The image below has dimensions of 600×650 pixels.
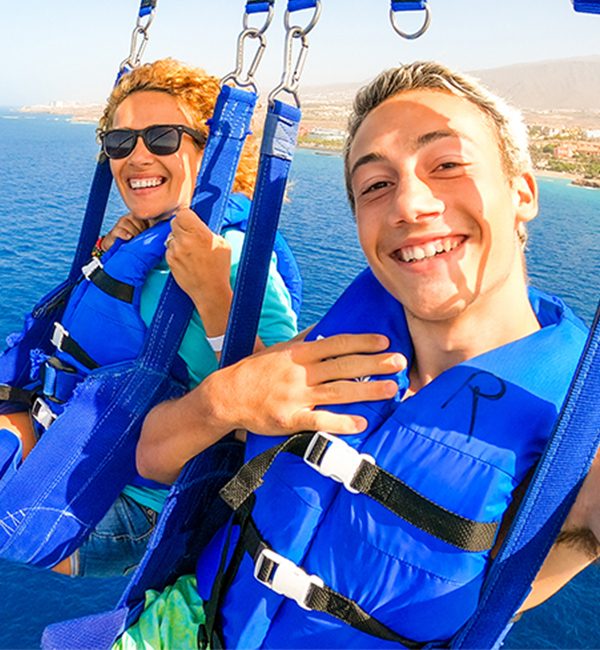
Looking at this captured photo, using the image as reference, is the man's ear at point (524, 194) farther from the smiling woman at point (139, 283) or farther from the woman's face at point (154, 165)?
the woman's face at point (154, 165)

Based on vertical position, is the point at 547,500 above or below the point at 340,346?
below

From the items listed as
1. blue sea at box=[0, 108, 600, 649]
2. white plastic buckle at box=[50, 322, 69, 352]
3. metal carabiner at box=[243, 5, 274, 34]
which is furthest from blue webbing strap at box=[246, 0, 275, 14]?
blue sea at box=[0, 108, 600, 649]

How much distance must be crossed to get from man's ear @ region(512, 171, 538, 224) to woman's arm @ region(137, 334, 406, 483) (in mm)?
459

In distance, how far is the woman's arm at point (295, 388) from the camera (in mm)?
1399

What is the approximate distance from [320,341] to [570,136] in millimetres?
94171

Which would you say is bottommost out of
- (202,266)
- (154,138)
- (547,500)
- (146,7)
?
(547,500)

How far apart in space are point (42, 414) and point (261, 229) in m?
1.23

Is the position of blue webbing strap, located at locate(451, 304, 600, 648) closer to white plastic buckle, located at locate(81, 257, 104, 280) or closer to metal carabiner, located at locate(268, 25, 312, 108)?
metal carabiner, located at locate(268, 25, 312, 108)

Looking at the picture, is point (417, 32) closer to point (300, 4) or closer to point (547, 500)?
point (300, 4)

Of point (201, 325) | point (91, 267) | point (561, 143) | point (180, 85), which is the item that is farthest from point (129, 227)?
point (561, 143)

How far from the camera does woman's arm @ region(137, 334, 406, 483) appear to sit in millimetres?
1399

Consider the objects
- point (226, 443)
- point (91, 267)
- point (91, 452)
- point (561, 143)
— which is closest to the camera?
point (226, 443)

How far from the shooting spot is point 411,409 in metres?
1.37

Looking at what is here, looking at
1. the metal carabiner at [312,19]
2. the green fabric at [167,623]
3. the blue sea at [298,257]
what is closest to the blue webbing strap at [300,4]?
the metal carabiner at [312,19]
